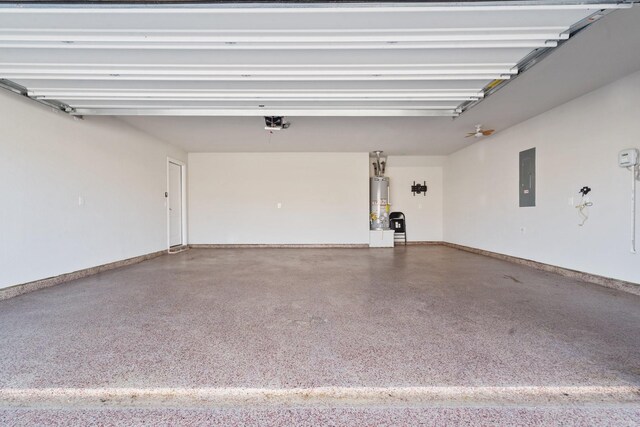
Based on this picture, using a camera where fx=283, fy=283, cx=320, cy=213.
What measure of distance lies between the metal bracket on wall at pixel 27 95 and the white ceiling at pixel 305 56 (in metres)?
0.10

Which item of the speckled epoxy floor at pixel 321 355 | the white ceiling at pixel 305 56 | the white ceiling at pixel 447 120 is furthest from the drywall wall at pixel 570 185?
the speckled epoxy floor at pixel 321 355

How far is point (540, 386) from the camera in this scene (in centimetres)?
166

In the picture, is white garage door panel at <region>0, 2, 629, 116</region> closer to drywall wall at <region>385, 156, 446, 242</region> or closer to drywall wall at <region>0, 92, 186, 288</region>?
drywall wall at <region>0, 92, 186, 288</region>

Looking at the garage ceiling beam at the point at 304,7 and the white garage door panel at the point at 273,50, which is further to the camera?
the white garage door panel at the point at 273,50

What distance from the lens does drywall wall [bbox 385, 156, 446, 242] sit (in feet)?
27.9

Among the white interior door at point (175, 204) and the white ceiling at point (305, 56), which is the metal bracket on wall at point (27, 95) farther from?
the white interior door at point (175, 204)

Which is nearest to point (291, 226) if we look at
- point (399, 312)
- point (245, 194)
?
point (245, 194)

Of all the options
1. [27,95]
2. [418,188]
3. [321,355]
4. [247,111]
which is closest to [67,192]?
[27,95]

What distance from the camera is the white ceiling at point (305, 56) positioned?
2.12 metres

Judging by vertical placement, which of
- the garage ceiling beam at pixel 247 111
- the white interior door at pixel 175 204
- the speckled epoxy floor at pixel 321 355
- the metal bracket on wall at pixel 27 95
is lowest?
the speckled epoxy floor at pixel 321 355

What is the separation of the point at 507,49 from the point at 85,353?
4213 millimetres

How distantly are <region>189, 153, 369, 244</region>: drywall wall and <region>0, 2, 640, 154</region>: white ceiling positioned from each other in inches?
146

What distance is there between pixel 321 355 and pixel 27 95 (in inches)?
178

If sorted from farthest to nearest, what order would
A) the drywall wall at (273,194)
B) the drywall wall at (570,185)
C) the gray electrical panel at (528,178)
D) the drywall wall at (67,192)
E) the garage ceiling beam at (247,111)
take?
the drywall wall at (273,194), the gray electrical panel at (528,178), the garage ceiling beam at (247,111), the drywall wall at (570,185), the drywall wall at (67,192)
